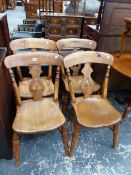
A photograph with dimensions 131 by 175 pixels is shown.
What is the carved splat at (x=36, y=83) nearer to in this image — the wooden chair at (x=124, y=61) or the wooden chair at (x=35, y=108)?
the wooden chair at (x=35, y=108)

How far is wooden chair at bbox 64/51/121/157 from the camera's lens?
141 cm

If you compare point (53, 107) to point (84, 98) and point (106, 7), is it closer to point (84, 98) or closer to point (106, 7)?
point (84, 98)

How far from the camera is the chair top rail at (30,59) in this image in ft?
4.59

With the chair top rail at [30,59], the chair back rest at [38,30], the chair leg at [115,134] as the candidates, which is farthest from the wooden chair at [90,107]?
the chair back rest at [38,30]

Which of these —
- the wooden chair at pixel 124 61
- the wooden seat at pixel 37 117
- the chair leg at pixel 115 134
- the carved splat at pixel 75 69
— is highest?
the wooden chair at pixel 124 61

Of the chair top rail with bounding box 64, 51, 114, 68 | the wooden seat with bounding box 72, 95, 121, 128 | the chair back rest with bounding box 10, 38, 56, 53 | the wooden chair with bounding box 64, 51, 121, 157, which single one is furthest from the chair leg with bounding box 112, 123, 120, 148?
the chair back rest with bounding box 10, 38, 56, 53

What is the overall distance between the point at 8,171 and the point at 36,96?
2.16ft

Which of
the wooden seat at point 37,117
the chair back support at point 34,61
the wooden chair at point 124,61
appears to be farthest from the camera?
the wooden chair at point 124,61

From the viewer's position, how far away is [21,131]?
127cm

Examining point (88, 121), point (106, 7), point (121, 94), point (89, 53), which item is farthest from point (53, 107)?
point (121, 94)

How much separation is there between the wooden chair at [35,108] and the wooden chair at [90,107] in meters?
0.11

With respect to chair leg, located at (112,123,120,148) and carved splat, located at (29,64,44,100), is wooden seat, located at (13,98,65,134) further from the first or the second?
chair leg, located at (112,123,120,148)

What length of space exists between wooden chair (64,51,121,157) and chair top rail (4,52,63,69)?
102 millimetres

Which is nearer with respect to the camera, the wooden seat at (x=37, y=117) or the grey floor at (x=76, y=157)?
the wooden seat at (x=37, y=117)
